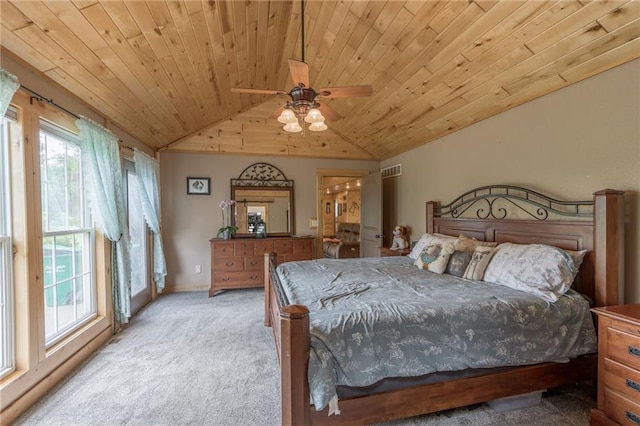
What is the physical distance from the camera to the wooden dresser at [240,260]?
15.0 ft

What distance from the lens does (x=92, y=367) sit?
2.47m

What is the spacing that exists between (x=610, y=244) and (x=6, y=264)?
13.8 ft

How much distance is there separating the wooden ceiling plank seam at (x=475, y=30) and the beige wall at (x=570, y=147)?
3.09 ft

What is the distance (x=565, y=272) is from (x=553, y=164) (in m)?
1.06

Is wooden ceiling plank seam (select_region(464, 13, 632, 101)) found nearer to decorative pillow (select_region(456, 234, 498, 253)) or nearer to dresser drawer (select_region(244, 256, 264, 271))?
decorative pillow (select_region(456, 234, 498, 253))

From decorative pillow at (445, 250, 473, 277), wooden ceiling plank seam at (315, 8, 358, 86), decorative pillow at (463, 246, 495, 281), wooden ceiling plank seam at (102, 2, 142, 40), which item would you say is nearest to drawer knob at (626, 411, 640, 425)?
decorative pillow at (463, 246, 495, 281)

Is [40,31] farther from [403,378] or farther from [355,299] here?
[403,378]

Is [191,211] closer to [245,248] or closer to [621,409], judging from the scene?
[245,248]

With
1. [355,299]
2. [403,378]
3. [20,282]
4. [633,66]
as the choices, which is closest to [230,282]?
[20,282]

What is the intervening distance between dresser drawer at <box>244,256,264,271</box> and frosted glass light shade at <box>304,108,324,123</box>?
2.92 m

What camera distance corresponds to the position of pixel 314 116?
241 centimetres

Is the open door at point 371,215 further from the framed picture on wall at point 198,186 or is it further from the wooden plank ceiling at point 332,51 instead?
the framed picture on wall at point 198,186

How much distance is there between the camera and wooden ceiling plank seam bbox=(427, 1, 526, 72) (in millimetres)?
1947

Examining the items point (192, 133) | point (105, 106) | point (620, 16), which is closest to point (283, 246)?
point (192, 133)
